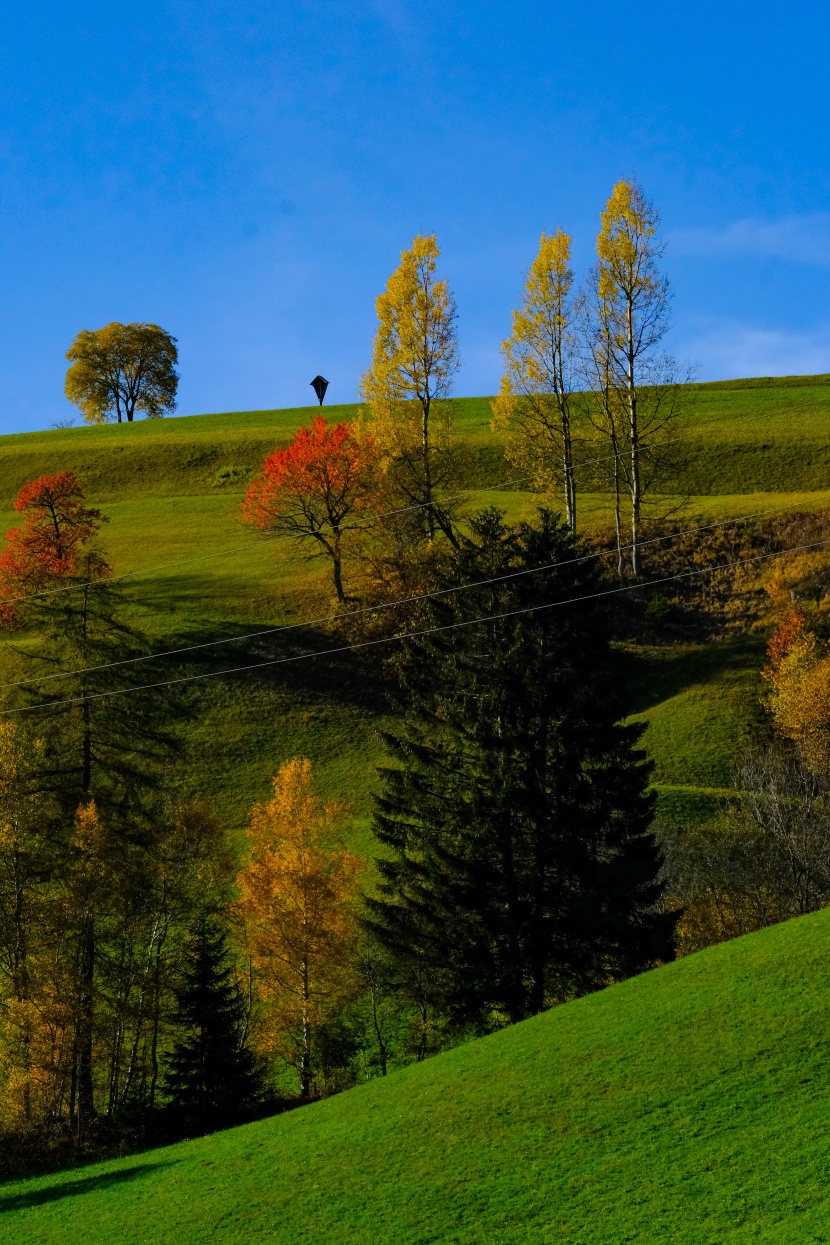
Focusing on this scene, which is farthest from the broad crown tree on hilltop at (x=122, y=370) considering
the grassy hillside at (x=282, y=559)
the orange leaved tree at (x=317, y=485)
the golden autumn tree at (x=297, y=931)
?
the golden autumn tree at (x=297, y=931)

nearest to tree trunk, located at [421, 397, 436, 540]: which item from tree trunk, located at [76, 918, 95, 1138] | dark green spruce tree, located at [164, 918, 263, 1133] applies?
tree trunk, located at [76, 918, 95, 1138]

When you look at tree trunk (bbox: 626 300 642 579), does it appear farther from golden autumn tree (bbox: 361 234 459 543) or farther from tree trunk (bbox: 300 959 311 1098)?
tree trunk (bbox: 300 959 311 1098)

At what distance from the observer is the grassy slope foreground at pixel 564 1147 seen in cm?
1642

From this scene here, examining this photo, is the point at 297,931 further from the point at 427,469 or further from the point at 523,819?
the point at 427,469

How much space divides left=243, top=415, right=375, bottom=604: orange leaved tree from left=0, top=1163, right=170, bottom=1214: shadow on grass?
3969cm

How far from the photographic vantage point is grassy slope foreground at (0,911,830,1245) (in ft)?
53.9

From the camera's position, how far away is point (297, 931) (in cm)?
3244

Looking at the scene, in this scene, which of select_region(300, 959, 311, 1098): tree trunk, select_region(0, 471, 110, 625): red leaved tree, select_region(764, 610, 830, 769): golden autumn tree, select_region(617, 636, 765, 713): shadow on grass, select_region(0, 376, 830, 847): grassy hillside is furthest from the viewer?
select_region(0, 471, 110, 625): red leaved tree

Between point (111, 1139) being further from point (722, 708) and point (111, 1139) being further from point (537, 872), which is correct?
point (722, 708)

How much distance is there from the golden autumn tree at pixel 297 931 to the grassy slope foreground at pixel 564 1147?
6.43 m

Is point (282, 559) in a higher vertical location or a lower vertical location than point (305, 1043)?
higher

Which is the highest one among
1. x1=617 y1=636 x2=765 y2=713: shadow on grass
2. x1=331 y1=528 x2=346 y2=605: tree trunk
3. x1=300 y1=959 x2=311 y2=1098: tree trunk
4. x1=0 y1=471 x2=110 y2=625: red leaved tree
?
x1=0 y1=471 x2=110 y2=625: red leaved tree

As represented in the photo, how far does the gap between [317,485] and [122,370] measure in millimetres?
67189

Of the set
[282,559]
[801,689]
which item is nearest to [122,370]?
[282,559]
